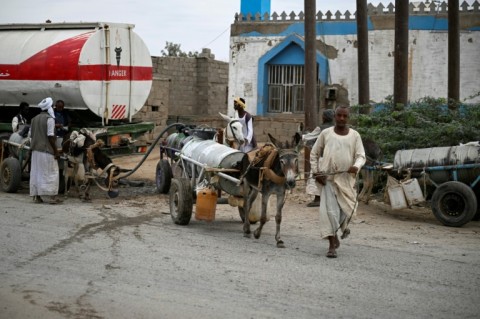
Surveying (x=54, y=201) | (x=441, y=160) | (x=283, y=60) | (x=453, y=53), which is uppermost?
(x=283, y=60)

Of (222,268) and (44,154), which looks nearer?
(222,268)

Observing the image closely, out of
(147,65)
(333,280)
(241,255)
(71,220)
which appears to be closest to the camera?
(333,280)

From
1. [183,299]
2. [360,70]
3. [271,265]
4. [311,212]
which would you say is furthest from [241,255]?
[360,70]

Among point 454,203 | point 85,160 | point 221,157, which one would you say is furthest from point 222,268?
point 85,160

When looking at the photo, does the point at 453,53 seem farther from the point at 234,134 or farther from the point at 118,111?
the point at 234,134

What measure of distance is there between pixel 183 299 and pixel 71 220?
484 cm

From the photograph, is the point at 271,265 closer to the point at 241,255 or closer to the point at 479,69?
the point at 241,255

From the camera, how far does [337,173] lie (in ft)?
28.8

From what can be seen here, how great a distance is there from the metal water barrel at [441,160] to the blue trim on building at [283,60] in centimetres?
1130

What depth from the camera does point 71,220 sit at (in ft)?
36.8

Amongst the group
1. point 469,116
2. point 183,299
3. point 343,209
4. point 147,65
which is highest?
point 147,65

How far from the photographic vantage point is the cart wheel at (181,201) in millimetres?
10727

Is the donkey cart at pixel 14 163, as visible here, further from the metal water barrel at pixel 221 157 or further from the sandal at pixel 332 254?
the sandal at pixel 332 254

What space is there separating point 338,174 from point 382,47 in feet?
46.8
